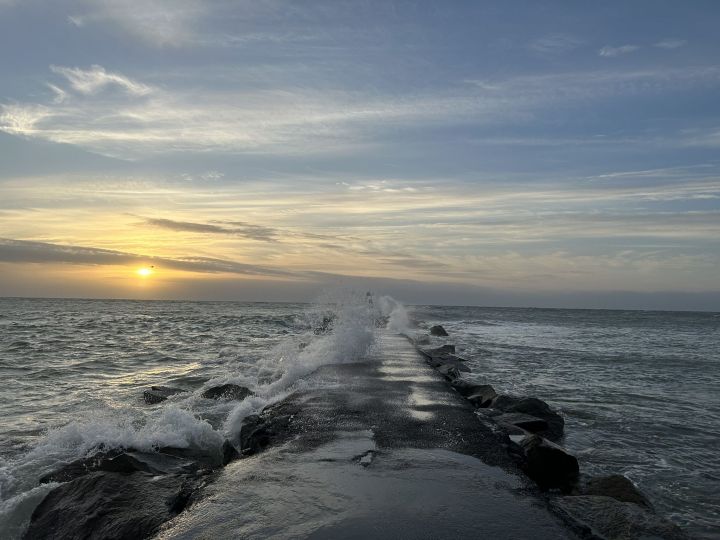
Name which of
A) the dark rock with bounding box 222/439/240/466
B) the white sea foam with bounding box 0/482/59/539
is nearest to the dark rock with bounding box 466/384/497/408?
the dark rock with bounding box 222/439/240/466

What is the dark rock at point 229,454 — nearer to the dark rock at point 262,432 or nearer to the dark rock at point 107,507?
the dark rock at point 262,432

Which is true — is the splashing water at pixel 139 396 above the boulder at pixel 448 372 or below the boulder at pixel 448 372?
below

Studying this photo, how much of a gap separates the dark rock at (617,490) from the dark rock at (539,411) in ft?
9.04

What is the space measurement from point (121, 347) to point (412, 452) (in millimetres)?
17482

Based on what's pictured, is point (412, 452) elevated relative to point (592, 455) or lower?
elevated

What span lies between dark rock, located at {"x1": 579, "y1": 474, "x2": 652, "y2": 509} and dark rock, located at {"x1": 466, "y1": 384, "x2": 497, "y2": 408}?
14.0 feet

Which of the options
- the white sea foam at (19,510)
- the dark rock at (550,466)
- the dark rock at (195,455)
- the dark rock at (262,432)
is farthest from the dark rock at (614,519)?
the white sea foam at (19,510)

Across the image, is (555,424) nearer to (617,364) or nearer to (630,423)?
(630,423)

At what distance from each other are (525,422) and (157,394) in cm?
717

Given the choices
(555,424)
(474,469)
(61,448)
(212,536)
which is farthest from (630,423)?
(61,448)

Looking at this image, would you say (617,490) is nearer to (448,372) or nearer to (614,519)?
(614,519)

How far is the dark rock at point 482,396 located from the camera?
9.98m

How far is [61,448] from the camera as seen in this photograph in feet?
22.2

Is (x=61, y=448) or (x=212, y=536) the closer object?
(x=212, y=536)
